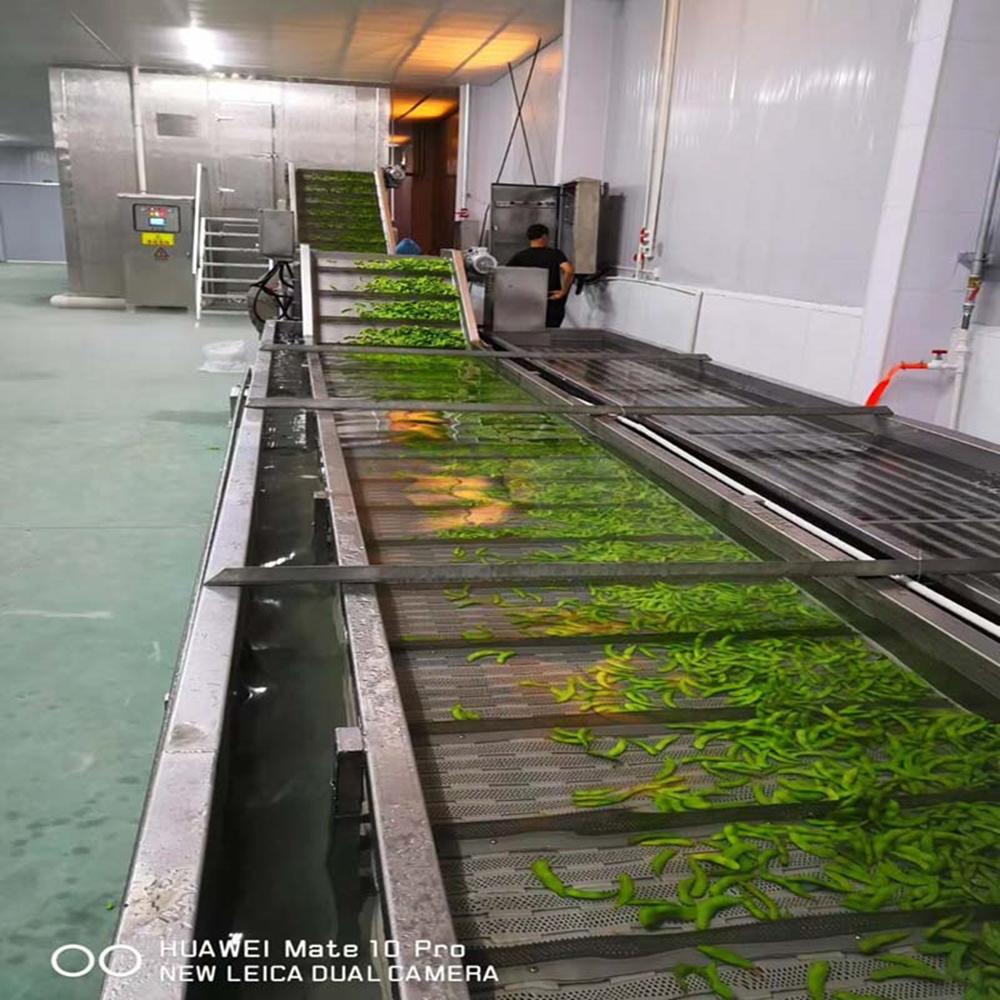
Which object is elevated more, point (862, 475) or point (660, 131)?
point (660, 131)

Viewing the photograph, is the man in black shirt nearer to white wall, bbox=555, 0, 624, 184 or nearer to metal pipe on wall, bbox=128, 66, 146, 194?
white wall, bbox=555, 0, 624, 184

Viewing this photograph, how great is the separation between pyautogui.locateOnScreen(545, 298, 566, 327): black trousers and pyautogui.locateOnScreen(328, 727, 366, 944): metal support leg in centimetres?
778

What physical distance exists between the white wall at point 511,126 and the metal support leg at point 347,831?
1026cm

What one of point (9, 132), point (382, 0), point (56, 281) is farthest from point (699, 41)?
point (9, 132)

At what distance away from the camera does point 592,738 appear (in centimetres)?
185

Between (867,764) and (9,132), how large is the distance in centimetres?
2725

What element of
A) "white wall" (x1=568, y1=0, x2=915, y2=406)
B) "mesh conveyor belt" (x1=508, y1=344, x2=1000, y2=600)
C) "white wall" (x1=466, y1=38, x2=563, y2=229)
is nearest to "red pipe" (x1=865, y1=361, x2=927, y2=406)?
"white wall" (x1=568, y1=0, x2=915, y2=406)

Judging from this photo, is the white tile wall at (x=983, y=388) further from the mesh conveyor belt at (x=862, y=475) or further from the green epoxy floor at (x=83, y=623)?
the green epoxy floor at (x=83, y=623)

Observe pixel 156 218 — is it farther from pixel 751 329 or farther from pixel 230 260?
pixel 751 329

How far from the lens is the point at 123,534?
405 centimetres

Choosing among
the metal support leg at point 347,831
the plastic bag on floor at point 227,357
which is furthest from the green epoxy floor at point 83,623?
the plastic bag on floor at point 227,357

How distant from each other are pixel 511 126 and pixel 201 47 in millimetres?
4831

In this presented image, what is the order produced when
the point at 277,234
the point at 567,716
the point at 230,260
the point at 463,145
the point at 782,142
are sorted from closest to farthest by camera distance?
the point at 567,716, the point at 782,142, the point at 277,234, the point at 230,260, the point at 463,145

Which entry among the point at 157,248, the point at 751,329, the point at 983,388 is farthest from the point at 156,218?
the point at 983,388
